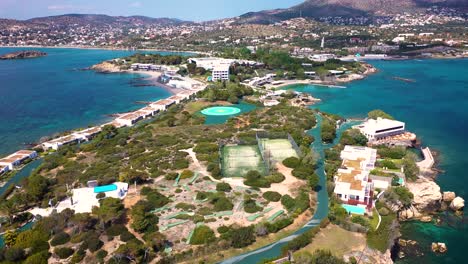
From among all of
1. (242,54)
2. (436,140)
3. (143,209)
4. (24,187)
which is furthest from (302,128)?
(242,54)

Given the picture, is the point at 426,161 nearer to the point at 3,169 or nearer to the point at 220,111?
the point at 220,111

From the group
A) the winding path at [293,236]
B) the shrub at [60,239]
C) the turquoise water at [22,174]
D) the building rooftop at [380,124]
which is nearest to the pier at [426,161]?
the building rooftop at [380,124]

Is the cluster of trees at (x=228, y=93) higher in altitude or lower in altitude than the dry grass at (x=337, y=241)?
higher

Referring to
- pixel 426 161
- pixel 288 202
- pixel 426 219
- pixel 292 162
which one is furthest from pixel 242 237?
pixel 426 161

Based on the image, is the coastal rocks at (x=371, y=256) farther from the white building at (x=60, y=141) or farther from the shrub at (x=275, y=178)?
the white building at (x=60, y=141)

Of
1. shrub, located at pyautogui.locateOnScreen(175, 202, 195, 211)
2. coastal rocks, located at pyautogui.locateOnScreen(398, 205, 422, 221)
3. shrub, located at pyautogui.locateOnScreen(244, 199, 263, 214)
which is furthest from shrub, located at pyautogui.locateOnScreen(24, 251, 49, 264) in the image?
coastal rocks, located at pyautogui.locateOnScreen(398, 205, 422, 221)

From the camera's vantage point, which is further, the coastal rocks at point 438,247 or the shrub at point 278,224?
the shrub at point 278,224

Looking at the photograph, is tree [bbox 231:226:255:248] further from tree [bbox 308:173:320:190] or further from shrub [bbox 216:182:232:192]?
tree [bbox 308:173:320:190]
